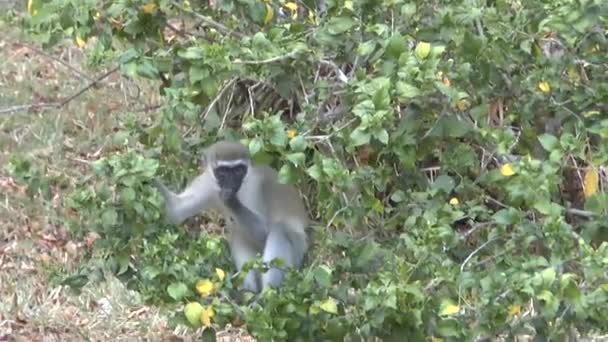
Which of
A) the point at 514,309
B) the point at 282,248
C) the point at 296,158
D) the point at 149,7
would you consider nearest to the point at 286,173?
the point at 296,158

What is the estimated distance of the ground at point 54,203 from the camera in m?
6.72

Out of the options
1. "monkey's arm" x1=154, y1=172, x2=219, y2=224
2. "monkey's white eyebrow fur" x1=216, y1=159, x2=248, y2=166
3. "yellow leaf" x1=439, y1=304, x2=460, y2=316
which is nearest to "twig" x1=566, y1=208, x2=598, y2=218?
"yellow leaf" x1=439, y1=304, x2=460, y2=316

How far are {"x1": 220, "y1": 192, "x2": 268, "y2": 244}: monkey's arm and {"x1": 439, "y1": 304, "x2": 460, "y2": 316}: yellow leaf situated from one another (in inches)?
64.3

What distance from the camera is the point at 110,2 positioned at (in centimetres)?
480

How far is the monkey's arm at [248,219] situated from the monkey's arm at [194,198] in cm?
10

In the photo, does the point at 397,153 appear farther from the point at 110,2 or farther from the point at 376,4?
the point at 110,2

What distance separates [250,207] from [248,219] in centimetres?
6

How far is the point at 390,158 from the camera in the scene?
493cm

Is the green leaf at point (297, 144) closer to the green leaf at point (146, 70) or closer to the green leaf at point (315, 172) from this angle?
the green leaf at point (315, 172)

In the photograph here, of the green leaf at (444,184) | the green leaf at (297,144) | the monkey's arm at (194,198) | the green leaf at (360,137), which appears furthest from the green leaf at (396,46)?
the monkey's arm at (194,198)

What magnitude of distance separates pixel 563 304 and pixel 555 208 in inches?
11.9

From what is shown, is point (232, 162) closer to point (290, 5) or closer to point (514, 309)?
point (290, 5)

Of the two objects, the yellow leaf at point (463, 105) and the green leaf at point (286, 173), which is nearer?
the green leaf at point (286, 173)

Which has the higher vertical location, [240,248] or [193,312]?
[193,312]
